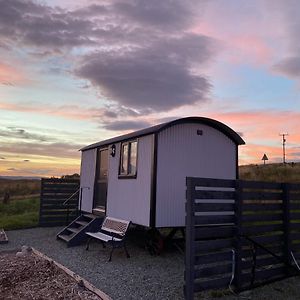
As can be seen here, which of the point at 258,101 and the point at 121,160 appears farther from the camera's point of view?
the point at 258,101

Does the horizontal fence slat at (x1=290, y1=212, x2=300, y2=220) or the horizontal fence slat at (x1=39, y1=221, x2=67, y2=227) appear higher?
the horizontal fence slat at (x1=290, y1=212, x2=300, y2=220)

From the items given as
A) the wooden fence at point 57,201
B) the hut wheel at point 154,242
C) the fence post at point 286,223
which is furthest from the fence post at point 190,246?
the wooden fence at point 57,201

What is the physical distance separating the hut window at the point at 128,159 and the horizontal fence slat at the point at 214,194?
3742 mm

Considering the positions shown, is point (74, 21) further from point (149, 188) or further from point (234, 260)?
point (234, 260)

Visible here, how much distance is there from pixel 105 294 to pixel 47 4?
7018mm

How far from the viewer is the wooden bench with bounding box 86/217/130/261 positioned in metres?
8.22

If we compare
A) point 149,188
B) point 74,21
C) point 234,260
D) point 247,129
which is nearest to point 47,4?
point 74,21

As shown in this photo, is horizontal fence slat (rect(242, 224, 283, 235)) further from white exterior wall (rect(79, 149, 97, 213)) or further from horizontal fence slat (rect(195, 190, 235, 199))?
white exterior wall (rect(79, 149, 97, 213))

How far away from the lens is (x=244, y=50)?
972 centimetres

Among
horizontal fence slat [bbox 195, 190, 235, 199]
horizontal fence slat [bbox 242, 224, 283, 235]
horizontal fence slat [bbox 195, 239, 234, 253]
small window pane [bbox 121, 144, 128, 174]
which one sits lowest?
horizontal fence slat [bbox 195, 239, 234, 253]

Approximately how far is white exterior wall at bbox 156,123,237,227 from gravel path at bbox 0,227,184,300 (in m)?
1.05

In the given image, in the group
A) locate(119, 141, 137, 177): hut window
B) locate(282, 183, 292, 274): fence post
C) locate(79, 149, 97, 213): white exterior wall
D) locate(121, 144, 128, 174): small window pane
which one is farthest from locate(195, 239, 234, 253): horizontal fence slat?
locate(79, 149, 97, 213): white exterior wall

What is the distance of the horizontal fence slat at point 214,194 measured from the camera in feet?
17.4

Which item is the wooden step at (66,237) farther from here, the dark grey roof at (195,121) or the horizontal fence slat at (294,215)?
the horizontal fence slat at (294,215)
